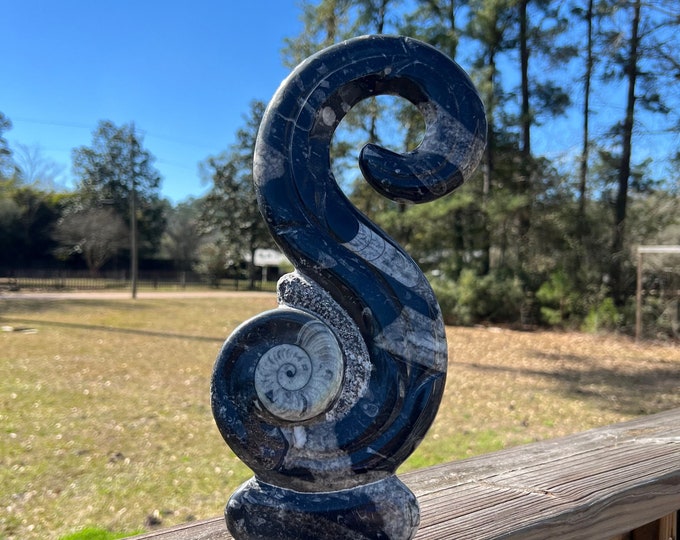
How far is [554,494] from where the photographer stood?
1.69 meters

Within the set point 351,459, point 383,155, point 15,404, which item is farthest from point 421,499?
point 15,404

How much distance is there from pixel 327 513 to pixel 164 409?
5792 millimetres

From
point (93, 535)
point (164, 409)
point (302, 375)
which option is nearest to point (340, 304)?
point (302, 375)

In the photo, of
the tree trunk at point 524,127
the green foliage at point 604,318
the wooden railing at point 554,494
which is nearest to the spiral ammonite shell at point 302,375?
the wooden railing at point 554,494

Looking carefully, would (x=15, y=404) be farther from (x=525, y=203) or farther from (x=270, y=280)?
(x=270, y=280)

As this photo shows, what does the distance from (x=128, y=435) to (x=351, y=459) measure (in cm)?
493

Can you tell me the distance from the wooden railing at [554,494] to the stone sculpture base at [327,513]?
0.87ft

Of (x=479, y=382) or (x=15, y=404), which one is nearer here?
(x=15, y=404)

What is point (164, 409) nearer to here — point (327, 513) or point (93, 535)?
point (93, 535)

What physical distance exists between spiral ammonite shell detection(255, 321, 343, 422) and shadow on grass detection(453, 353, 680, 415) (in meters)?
6.76

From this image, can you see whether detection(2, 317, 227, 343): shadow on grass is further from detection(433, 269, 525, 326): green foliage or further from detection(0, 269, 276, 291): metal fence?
detection(0, 269, 276, 291): metal fence

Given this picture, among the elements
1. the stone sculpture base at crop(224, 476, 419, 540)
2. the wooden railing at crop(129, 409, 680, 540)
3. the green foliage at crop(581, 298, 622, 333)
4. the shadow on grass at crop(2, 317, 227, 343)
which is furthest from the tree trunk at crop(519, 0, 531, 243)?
the stone sculpture base at crop(224, 476, 419, 540)

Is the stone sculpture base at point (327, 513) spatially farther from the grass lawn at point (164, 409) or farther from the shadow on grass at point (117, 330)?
the shadow on grass at point (117, 330)

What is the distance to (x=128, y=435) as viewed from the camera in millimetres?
5461
